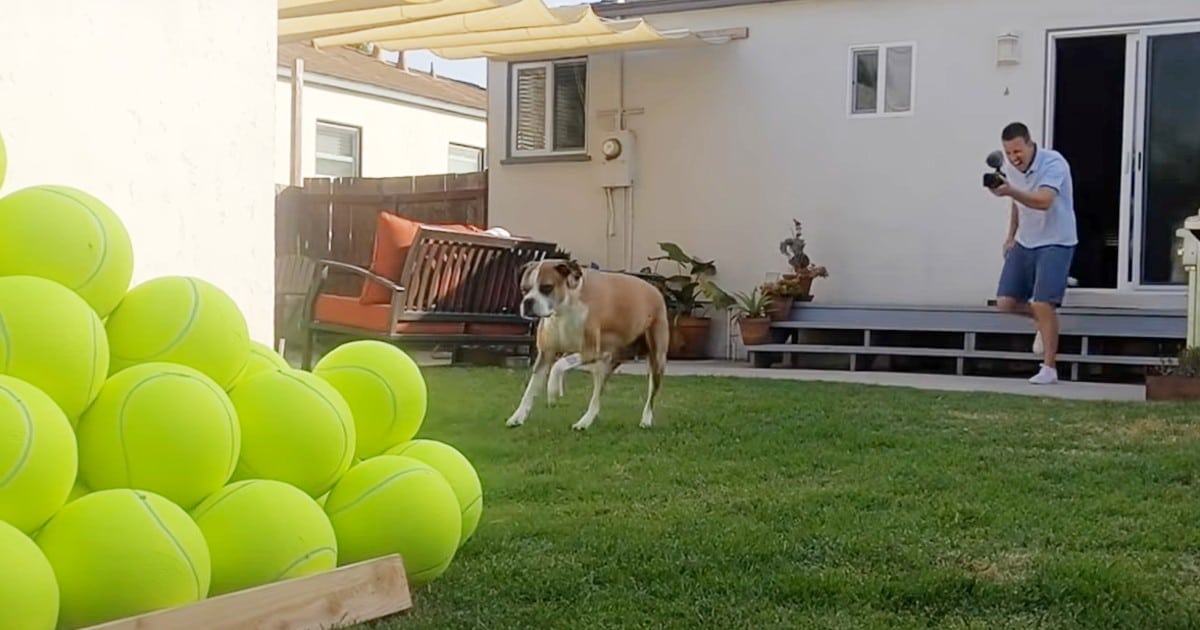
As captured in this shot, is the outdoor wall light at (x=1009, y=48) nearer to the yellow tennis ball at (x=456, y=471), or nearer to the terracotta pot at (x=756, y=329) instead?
the terracotta pot at (x=756, y=329)

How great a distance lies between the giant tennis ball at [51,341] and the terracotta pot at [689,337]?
27.8 feet

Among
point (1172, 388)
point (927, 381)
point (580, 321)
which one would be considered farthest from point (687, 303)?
point (580, 321)

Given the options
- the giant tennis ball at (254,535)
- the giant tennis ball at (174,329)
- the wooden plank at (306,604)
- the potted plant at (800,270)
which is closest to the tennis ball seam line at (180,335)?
the giant tennis ball at (174,329)

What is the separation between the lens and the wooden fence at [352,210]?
13.1 m

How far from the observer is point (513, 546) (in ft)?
11.1

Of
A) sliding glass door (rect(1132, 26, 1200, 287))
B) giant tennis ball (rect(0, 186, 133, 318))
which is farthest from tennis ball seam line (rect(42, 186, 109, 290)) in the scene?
sliding glass door (rect(1132, 26, 1200, 287))

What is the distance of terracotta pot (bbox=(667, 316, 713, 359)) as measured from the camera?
10969mm

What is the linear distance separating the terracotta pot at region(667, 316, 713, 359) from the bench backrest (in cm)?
151

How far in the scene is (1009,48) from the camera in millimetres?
10055

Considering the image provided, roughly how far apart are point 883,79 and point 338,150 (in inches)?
368

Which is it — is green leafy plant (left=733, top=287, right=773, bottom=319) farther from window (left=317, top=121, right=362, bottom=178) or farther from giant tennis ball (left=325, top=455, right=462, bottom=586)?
window (left=317, top=121, right=362, bottom=178)

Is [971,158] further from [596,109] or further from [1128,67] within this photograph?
[596,109]

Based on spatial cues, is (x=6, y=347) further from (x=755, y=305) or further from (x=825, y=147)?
(x=825, y=147)

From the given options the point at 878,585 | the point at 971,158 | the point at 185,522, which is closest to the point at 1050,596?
the point at 878,585
